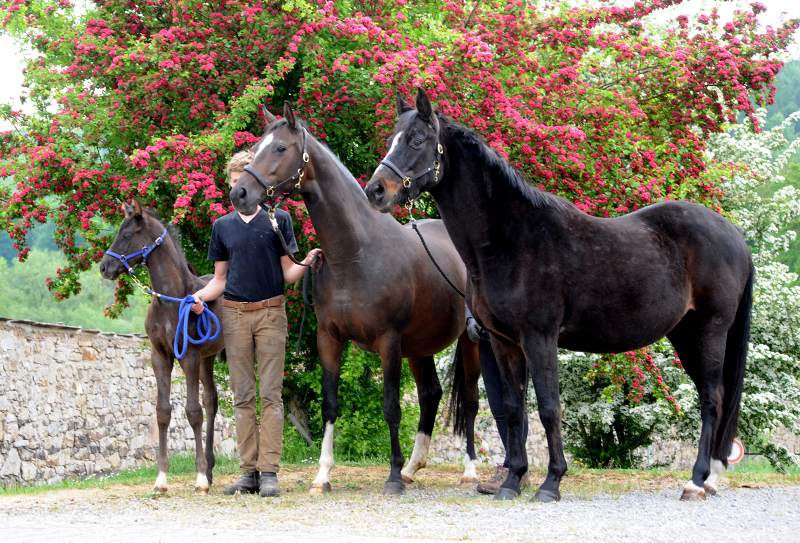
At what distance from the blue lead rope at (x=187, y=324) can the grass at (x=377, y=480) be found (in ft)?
3.88

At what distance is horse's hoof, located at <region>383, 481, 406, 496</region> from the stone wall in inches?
195

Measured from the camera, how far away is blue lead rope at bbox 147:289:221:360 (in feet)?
20.3

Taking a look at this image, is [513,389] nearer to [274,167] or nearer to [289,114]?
[274,167]

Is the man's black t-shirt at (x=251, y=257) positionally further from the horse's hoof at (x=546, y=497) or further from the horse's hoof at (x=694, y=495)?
Result: the horse's hoof at (x=694, y=495)

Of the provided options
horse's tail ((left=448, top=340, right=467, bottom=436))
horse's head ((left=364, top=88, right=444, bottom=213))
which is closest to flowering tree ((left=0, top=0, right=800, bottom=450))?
horse's tail ((left=448, top=340, right=467, bottom=436))

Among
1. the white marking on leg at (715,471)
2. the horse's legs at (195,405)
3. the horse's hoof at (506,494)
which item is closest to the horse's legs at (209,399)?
the horse's legs at (195,405)

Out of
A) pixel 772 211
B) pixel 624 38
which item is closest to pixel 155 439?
pixel 624 38

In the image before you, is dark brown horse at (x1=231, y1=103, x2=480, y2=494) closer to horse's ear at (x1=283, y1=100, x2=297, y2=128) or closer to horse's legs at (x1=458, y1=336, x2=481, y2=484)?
horse's ear at (x1=283, y1=100, x2=297, y2=128)

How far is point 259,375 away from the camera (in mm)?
6004

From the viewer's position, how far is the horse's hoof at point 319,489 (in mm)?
5840

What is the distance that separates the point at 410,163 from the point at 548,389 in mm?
1771

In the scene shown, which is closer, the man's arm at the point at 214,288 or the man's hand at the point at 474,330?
the man's hand at the point at 474,330

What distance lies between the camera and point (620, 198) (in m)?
9.04

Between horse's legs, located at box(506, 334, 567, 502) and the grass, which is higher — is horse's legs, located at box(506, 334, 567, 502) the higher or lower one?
the higher one
